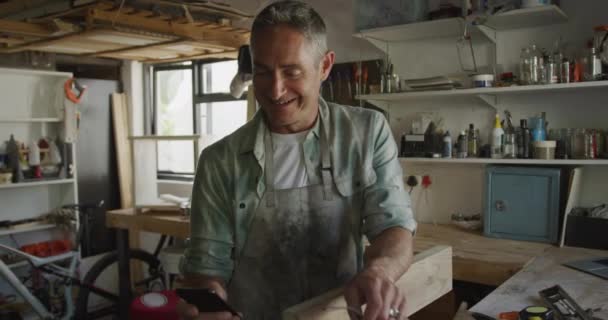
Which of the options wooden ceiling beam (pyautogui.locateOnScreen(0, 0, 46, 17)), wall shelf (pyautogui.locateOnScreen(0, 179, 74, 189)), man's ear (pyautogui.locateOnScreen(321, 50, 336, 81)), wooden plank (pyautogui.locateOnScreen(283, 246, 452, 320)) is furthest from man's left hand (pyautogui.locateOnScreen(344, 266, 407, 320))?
wall shelf (pyautogui.locateOnScreen(0, 179, 74, 189))

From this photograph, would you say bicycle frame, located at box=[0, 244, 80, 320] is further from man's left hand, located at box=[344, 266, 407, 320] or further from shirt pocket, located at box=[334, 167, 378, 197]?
man's left hand, located at box=[344, 266, 407, 320]

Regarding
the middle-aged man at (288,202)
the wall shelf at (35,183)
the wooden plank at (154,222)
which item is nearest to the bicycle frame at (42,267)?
the wall shelf at (35,183)

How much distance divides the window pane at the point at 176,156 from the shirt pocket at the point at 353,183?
3486mm

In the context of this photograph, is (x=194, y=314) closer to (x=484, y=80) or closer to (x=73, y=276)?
(x=484, y=80)

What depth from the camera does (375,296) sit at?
37.0 inches

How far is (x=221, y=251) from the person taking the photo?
1373mm

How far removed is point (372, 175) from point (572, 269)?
126 cm

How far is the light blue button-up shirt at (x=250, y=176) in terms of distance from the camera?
136 centimetres

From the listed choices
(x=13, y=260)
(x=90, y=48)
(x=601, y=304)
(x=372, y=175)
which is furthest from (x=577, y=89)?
(x=13, y=260)

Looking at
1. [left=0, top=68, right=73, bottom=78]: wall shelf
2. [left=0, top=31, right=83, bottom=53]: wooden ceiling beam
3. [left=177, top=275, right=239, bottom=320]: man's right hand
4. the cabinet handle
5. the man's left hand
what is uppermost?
[left=0, top=31, right=83, bottom=53]: wooden ceiling beam

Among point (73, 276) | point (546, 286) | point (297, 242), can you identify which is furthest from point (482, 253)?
point (73, 276)

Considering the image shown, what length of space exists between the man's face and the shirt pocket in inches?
8.2

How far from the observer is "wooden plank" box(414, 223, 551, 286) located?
88.6 inches

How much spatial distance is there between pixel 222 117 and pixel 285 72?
3.36 meters
